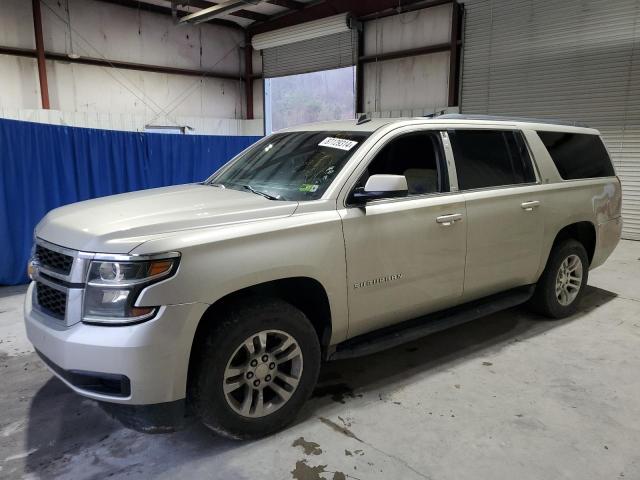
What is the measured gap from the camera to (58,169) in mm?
6484

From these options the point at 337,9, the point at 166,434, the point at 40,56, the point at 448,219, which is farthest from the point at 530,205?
the point at 40,56

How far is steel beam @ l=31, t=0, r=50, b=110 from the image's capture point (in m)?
10.8

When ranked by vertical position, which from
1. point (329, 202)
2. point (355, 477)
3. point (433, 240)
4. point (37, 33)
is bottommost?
point (355, 477)

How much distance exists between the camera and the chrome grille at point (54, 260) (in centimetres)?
240

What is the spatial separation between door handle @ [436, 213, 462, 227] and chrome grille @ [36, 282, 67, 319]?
2.26m

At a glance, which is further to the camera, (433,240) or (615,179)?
(615,179)

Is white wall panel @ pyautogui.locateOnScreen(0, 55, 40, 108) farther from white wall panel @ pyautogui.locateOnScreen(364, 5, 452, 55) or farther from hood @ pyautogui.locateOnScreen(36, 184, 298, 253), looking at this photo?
hood @ pyautogui.locateOnScreen(36, 184, 298, 253)

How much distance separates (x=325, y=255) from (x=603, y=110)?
26.7 ft

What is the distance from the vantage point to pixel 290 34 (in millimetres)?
12766

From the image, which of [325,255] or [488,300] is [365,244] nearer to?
[325,255]

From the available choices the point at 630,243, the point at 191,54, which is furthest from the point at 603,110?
the point at 191,54

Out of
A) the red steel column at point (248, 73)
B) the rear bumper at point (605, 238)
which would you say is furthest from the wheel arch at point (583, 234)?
the red steel column at point (248, 73)

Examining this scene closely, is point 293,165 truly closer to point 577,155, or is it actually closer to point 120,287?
point 120,287

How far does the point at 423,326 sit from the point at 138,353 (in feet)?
6.47
